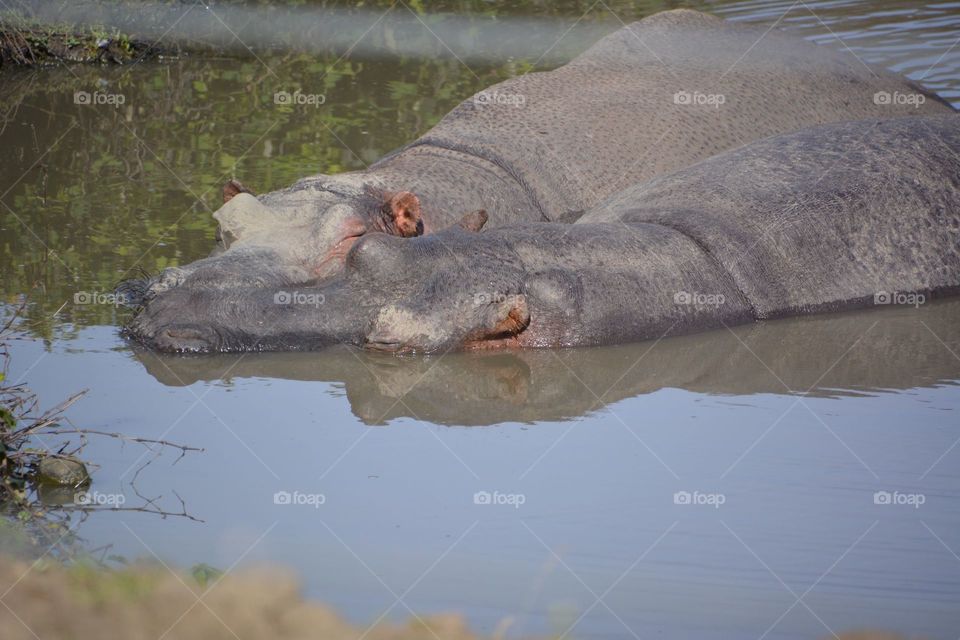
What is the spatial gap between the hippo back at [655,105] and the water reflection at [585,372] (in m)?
2.39

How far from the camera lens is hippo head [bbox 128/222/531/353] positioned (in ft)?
23.6

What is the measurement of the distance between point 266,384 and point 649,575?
259cm

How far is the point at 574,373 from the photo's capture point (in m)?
7.10

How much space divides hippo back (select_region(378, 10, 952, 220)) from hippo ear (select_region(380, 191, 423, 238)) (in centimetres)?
148

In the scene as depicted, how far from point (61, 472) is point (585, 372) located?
266 centimetres

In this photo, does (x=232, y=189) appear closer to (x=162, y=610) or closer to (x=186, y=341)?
(x=186, y=341)

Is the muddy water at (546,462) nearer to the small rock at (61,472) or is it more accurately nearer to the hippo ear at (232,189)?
the small rock at (61,472)

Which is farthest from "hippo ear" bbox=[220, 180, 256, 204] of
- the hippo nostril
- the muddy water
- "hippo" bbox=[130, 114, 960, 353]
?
the hippo nostril

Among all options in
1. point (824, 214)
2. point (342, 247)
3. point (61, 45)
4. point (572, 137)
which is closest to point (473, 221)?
point (342, 247)

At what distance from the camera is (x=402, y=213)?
8234 mm

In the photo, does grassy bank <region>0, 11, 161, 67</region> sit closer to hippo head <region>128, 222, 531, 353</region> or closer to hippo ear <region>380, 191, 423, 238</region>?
hippo ear <region>380, 191, 423, 238</region>

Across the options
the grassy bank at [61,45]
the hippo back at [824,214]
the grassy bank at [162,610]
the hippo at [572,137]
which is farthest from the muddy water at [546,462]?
the grassy bank at [61,45]

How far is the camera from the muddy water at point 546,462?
15.3 ft

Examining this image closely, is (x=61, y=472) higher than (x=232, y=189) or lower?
higher
